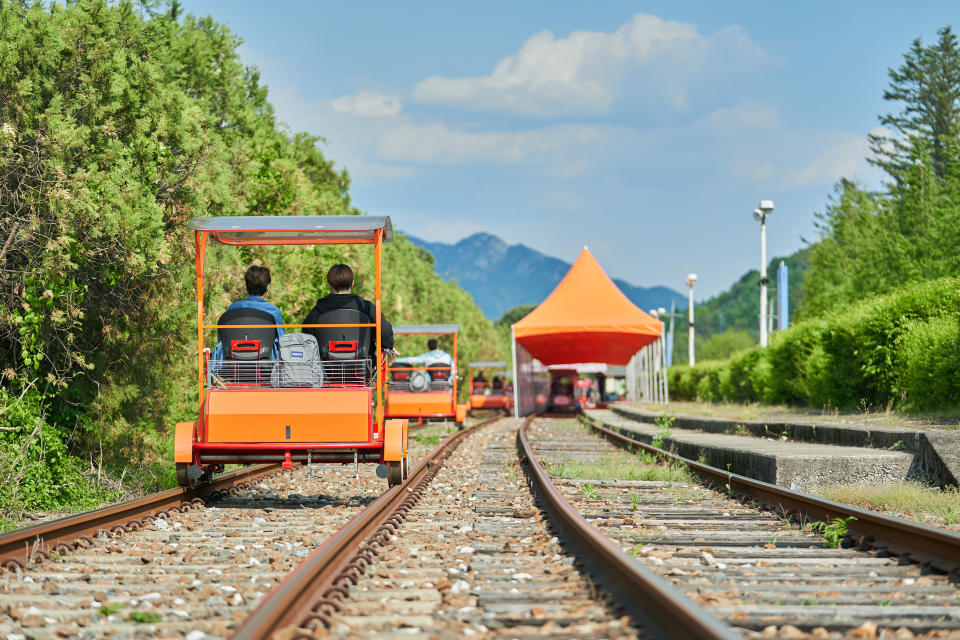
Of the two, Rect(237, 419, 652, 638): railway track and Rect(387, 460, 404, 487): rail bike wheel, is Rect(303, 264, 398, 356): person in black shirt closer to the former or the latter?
Rect(387, 460, 404, 487): rail bike wheel

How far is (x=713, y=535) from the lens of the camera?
717 cm

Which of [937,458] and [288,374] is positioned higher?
[288,374]

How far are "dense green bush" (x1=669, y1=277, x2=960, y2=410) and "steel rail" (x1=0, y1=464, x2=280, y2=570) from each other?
37.6 feet

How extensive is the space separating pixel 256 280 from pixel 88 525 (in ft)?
11.3

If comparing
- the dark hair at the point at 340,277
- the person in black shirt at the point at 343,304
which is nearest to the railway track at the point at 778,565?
the person in black shirt at the point at 343,304

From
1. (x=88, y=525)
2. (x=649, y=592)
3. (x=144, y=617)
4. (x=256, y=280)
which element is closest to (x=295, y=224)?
(x=256, y=280)

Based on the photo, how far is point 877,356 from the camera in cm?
1952

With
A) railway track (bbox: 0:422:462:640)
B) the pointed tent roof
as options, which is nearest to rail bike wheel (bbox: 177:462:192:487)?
railway track (bbox: 0:422:462:640)

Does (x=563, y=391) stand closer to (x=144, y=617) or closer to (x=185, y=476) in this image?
(x=185, y=476)

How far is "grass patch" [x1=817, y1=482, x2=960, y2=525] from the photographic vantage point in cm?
810

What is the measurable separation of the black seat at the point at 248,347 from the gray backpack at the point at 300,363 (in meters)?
0.19

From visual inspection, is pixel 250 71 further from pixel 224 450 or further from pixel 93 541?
pixel 93 541

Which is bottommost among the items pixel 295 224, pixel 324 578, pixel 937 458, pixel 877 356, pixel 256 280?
pixel 324 578

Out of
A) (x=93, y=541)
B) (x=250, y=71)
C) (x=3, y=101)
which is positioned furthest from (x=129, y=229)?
(x=250, y=71)
